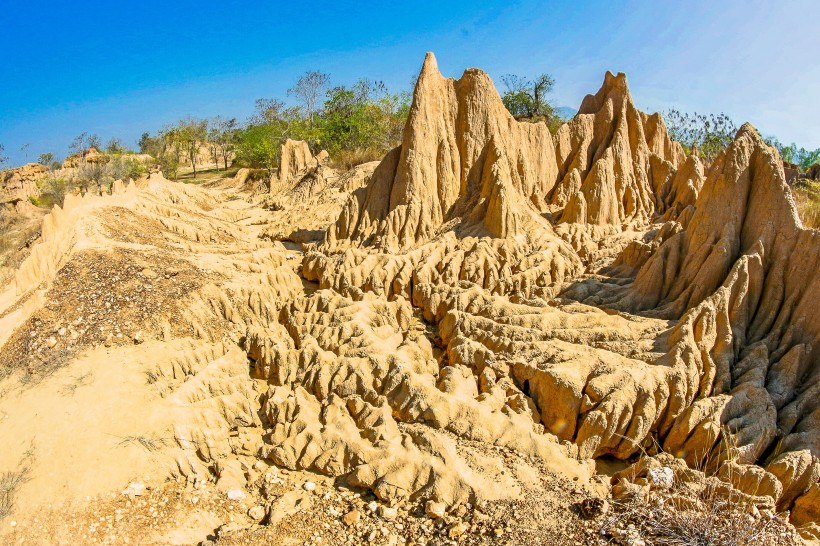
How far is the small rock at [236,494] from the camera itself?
18.5ft

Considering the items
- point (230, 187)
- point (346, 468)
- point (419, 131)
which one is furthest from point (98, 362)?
point (230, 187)

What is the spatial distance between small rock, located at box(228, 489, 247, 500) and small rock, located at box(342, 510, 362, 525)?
1333mm

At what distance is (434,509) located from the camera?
17.0 ft

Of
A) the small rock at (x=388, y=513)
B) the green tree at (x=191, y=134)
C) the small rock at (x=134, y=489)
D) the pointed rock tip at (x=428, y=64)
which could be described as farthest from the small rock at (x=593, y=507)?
the green tree at (x=191, y=134)

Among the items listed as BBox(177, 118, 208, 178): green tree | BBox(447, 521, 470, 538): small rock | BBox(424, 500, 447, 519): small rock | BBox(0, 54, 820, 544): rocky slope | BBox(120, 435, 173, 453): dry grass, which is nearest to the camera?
BBox(447, 521, 470, 538): small rock

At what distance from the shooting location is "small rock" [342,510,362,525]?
5.20m

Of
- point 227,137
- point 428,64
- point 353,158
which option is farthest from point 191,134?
point 428,64

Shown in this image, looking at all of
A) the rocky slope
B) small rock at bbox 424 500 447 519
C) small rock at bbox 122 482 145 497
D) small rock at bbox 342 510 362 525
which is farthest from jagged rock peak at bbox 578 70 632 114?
small rock at bbox 122 482 145 497

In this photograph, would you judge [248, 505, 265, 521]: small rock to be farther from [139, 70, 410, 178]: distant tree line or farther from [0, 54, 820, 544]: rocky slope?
[139, 70, 410, 178]: distant tree line

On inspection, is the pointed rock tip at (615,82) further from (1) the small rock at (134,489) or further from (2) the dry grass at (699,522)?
(1) the small rock at (134,489)

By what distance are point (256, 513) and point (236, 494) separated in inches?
16.3

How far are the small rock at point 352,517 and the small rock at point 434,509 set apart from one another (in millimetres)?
746

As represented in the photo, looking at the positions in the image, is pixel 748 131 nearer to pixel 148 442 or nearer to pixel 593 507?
pixel 593 507

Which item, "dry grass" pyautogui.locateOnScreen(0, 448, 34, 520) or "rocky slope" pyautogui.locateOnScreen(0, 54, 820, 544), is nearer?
"dry grass" pyautogui.locateOnScreen(0, 448, 34, 520)
